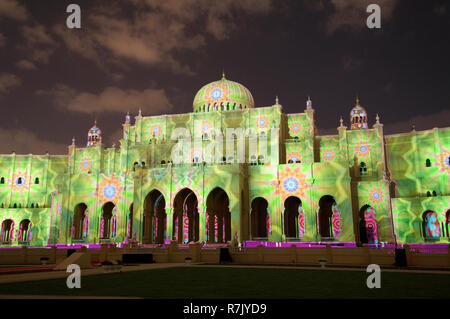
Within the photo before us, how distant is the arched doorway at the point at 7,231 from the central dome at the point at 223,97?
112ft

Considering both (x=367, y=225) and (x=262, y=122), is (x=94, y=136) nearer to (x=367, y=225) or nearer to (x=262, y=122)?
(x=262, y=122)

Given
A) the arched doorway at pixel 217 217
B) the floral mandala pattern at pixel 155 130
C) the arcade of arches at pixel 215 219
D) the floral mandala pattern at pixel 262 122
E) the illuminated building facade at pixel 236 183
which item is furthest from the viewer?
Result: the floral mandala pattern at pixel 155 130

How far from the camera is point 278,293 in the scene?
12305mm

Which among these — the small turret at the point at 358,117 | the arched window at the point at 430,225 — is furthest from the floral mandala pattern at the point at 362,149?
the arched window at the point at 430,225

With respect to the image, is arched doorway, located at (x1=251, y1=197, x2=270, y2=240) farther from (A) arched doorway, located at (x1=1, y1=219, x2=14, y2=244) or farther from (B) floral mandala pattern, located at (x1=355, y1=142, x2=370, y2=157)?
(A) arched doorway, located at (x1=1, y1=219, x2=14, y2=244)

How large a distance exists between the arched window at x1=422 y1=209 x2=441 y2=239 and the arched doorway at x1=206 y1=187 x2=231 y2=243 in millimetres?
23476

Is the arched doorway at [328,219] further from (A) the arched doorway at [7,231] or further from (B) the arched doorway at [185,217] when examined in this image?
(A) the arched doorway at [7,231]

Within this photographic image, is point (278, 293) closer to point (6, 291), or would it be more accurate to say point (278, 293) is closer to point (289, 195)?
point (6, 291)

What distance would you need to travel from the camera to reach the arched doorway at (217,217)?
47.9 meters

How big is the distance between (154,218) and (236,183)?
11.9m

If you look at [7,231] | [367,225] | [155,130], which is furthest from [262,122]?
[7,231]

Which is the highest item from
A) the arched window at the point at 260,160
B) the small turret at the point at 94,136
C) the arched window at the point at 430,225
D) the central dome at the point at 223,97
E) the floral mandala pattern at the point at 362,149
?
the central dome at the point at 223,97

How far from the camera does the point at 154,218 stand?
50.1m

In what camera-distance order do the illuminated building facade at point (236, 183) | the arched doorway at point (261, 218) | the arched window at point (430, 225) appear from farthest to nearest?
the arched doorway at point (261, 218), the arched window at point (430, 225), the illuminated building facade at point (236, 183)
